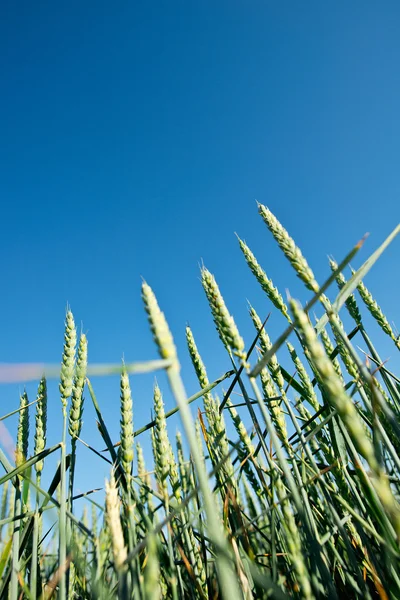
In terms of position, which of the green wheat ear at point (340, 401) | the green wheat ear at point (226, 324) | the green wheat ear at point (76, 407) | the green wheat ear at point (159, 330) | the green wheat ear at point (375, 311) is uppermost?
the green wheat ear at point (375, 311)

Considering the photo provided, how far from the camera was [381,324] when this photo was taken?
3.16m

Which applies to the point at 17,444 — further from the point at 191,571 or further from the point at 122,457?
the point at 191,571

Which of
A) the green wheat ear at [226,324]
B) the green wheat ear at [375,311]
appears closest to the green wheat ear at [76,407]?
the green wheat ear at [226,324]

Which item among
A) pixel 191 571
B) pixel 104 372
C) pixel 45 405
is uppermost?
pixel 45 405

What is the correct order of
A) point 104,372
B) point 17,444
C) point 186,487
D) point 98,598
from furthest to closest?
point 186,487 < point 17,444 < point 98,598 < point 104,372

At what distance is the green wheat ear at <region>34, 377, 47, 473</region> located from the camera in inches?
81.5

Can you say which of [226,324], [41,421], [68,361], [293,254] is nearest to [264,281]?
[293,254]

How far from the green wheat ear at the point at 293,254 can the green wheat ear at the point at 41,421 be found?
1.74 metres

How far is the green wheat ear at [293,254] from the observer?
4.34ft

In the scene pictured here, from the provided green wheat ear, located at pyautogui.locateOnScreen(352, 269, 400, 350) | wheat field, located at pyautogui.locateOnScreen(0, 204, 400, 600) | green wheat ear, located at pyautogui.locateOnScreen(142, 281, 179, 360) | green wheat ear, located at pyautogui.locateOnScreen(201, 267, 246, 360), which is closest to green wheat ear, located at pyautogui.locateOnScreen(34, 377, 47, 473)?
wheat field, located at pyautogui.locateOnScreen(0, 204, 400, 600)

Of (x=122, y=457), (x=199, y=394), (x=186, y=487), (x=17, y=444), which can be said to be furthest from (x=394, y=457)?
(x=17, y=444)

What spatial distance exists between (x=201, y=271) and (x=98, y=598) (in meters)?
1.21

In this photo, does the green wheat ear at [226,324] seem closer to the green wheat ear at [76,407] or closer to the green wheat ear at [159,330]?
the green wheat ear at [159,330]

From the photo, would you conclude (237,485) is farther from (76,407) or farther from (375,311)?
(375,311)
